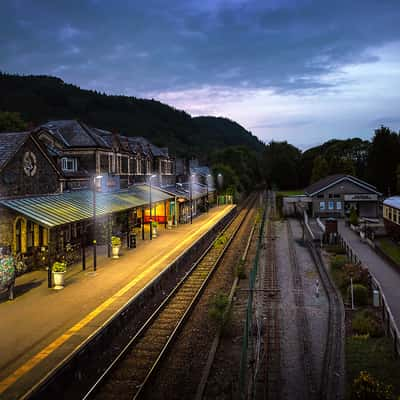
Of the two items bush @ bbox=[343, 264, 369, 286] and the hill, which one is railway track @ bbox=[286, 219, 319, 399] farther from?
the hill

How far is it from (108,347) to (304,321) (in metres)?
6.74

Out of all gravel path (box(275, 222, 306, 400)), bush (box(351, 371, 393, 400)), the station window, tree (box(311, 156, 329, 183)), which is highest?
tree (box(311, 156, 329, 183))

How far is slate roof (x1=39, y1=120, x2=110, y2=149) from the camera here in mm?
32781

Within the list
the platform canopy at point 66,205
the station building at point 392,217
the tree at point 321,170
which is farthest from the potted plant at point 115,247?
the tree at point 321,170

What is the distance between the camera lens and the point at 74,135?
33.7 m

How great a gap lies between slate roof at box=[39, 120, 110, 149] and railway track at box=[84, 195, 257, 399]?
16.2m

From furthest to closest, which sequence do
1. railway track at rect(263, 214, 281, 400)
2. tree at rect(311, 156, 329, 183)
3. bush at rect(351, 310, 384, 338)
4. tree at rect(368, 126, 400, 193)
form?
tree at rect(311, 156, 329, 183) < tree at rect(368, 126, 400, 193) < bush at rect(351, 310, 384, 338) < railway track at rect(263, 214, 281, 400)

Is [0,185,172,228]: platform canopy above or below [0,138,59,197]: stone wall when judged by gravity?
below

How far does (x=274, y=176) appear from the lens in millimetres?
109312

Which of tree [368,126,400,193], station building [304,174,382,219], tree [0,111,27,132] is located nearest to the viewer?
station building [304,174,382,219]

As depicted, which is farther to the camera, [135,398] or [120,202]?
[120,202]

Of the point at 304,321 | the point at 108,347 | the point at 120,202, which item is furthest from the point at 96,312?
the point at 120,202

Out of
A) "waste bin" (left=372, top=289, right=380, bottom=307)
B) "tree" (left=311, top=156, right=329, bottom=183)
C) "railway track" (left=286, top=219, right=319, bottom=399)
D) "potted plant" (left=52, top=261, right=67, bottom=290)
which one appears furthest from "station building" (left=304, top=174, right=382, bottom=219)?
"potted plant" (left=52, top=261, right=67, bottom=290)

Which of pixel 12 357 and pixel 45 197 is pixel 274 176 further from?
pixel 12 357
